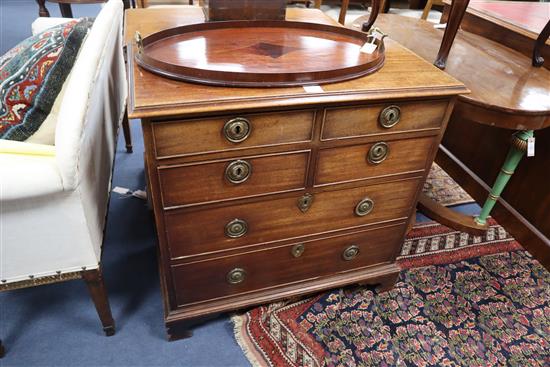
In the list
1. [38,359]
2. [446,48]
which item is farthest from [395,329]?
[38,359]

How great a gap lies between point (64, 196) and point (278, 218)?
1.83 ft

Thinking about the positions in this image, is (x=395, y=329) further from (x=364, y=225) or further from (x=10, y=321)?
(x=10, y=321)

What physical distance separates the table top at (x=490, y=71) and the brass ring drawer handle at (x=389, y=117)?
0.39 metres

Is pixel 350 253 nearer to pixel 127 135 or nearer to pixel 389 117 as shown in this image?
pixel 389 117

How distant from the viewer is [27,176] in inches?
33.7

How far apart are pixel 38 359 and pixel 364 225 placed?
44.4 inches

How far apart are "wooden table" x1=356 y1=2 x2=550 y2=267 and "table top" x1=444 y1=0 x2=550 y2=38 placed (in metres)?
0.03

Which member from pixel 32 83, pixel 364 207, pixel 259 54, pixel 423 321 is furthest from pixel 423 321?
pixel 32 83

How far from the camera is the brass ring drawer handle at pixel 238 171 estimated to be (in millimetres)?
930

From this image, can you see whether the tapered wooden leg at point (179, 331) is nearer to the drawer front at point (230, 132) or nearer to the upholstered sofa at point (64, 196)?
the upholstered sofa at point (64, 196)

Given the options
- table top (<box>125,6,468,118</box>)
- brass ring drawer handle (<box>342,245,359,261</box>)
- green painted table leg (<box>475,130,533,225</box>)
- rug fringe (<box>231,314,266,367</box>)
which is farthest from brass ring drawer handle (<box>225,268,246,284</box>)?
green painted table leg (<box>475,130,533,225</box>)

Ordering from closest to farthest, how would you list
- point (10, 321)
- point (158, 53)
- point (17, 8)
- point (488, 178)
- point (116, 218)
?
point (158, 53) → point (10, 321) → point (116, 218) → point (488, 178) → point (17, 8)

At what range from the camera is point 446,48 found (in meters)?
1.21

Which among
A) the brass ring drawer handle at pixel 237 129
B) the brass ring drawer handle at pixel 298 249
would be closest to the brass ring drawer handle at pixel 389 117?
the brass ring drawer handle at pixel 237 129
